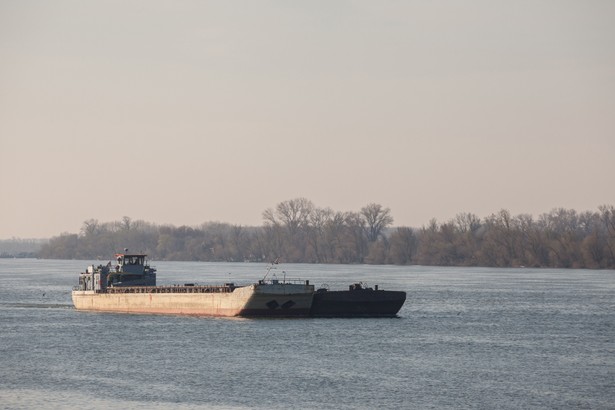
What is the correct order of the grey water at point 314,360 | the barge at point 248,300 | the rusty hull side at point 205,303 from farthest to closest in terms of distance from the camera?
the barge at point 248,300 → the rusty hull side at point 205,303 → the grey water at point 314,360

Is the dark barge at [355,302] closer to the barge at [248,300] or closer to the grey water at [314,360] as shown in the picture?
the barge at [248,300]

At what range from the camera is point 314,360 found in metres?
61.8

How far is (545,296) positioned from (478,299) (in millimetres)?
9187

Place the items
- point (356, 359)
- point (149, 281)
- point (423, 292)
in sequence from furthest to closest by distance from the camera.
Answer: point (423, 292), point (149, 281), point (356, 359)

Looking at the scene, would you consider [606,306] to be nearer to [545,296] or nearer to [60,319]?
[545,296]

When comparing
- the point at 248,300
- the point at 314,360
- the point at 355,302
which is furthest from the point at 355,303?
the point at 314,360

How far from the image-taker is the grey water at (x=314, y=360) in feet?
162

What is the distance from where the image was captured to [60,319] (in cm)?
8938

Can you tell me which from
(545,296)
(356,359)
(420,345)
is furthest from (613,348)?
(545,296)

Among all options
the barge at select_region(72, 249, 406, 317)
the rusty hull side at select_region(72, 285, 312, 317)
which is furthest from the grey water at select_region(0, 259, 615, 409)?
the barge at select_region(72, 249, 406, 317)

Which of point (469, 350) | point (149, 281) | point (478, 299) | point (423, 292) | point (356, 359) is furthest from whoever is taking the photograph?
point (423, 292)

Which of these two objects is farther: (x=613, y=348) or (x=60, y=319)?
(x=60, y=319)

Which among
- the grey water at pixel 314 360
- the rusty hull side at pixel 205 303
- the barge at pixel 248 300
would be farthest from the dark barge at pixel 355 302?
the grey water at pixel 314 360

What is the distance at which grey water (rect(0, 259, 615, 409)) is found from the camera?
49406 mm
